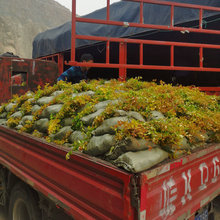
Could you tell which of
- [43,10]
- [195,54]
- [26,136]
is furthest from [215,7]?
[43,10]

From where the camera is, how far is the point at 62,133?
2.30 m

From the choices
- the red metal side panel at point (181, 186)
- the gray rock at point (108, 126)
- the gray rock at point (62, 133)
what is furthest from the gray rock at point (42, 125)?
the red metal side panel at point (181, 186)

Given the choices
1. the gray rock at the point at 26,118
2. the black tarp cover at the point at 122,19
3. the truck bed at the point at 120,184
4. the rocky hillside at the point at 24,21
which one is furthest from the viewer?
the rocky hillside at the point at 24,21

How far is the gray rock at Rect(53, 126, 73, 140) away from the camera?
2.29m

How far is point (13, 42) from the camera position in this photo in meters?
33.8

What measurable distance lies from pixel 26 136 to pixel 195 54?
4430mm

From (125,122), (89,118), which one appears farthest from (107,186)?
(89,118)

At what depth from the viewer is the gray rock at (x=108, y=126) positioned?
188 centimetres

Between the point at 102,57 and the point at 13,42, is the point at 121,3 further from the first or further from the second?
the point at 13,42

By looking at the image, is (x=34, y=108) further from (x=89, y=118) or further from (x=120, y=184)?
(x=120, y=184)

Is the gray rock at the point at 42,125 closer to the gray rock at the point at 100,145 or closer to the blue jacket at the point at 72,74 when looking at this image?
the gray rock at the point at 100,145

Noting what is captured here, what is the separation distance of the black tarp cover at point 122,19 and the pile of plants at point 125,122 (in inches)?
80.5

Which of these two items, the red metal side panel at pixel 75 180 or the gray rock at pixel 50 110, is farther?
the gray rock at pixel 50 110

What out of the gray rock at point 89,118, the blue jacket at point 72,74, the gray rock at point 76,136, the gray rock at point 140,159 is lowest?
the gray rock at point 140,159
